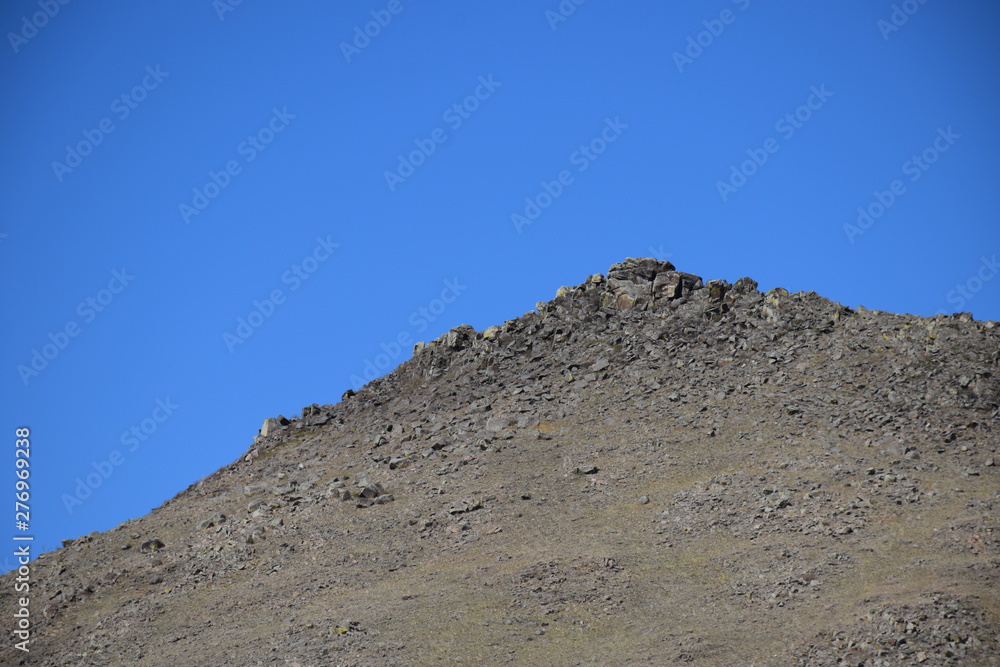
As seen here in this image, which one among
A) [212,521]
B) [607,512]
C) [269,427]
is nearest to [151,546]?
[212,521]

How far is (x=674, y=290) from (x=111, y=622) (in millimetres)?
32289

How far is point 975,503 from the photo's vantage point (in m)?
39.9

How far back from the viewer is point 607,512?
44.2m

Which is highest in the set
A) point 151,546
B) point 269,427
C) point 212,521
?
point 269,427

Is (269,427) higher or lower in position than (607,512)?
higher

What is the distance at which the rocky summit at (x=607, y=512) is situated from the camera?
34781mm

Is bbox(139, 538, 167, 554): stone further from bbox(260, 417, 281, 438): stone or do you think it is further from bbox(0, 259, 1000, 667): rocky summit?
bbox(260, 417, 281, 438): stone

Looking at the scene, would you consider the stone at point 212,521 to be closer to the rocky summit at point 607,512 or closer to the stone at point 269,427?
the rocky summit at point 607,512

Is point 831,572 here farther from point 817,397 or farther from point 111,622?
point 111,622

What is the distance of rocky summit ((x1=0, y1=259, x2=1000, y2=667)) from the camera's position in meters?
34.8

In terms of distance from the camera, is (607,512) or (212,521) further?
(212,521)

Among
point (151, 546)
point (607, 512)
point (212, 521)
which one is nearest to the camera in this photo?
point (607, 512)

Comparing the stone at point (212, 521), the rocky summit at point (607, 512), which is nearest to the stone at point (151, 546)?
the rocky summit at point (607, 512)

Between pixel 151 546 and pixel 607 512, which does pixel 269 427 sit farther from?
pixel 607 512
